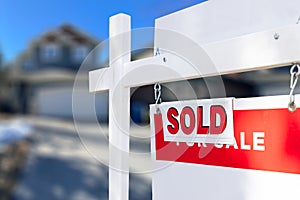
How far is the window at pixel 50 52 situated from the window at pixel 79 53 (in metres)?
0.14

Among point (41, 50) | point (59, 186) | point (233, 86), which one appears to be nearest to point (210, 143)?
point (233, 86)

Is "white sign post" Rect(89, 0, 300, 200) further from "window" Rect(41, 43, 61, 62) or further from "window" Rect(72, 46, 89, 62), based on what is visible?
"window" Rect(41, 43, 61, 62)

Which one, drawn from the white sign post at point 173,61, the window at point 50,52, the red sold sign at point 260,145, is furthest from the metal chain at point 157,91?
the window at point 50,52

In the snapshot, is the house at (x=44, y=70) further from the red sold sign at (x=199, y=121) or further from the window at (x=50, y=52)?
the red sold sign at (x=199, y=121)

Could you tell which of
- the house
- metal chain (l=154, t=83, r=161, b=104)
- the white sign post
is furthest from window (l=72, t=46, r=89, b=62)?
metal chain (l=154, t=83, r=161, b=104)

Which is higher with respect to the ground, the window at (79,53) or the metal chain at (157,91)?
the window at (79,53)

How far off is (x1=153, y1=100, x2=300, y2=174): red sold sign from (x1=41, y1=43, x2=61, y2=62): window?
4.28ft

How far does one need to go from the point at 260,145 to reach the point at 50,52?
143 cm

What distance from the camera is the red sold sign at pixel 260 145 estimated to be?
313 mm

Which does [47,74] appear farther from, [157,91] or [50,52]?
[157,91]

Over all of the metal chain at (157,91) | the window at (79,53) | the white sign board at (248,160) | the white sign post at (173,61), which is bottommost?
the white sign board at (248,160)

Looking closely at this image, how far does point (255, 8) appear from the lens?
1.23 ft

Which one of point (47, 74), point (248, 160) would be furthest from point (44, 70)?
point (248, 160)

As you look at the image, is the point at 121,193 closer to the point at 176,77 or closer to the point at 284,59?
the point at 176,77
